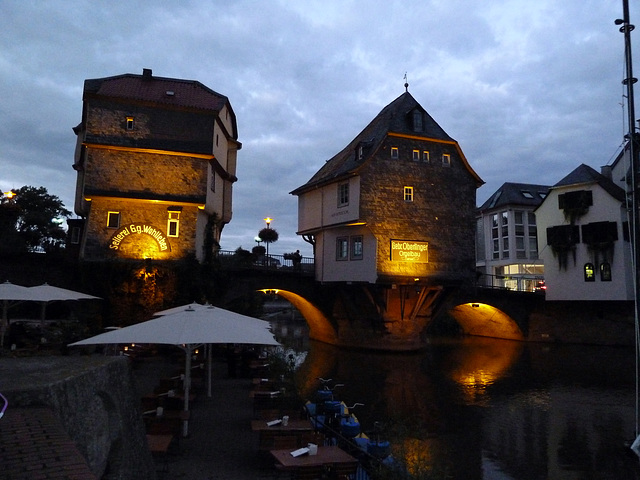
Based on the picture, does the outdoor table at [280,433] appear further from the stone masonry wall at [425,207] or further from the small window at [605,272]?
the small window at [605,272]

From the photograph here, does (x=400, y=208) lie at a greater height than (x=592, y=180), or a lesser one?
lesser

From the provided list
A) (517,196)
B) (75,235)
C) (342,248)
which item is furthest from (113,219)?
(517,196)

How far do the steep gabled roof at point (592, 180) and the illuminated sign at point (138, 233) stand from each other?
90.5ft

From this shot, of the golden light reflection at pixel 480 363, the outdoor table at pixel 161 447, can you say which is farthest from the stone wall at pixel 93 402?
the golden light reflection at pixel 480 363

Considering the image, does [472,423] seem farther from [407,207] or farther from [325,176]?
[325,176]

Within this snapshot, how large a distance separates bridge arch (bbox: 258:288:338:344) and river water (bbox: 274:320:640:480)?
1932 millimetres

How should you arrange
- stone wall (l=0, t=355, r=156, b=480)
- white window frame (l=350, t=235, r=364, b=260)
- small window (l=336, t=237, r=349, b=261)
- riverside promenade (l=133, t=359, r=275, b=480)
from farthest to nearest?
small window (l=336, t=237, r=349, b=261) → white window frame (l=350, t=235, r=364, b=260) → riverside promenade (l=133, t=359, r=275, b=480) → stone wall (l=0, t=355, r=156, b=480)

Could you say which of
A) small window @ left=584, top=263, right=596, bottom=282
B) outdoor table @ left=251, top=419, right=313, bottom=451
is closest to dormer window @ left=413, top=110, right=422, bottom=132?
small window @ left=584, top=263, right=596, bottom=282

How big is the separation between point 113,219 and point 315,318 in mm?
16754

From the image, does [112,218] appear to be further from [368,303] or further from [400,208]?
[400,208]

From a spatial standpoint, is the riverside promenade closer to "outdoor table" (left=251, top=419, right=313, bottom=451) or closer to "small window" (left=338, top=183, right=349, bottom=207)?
"outdoor table" (left=251, top=419, right=313, bottom=451)

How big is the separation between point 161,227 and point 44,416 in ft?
67.9

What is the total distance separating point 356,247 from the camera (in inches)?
1088

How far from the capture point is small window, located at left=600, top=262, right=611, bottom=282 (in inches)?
1225
